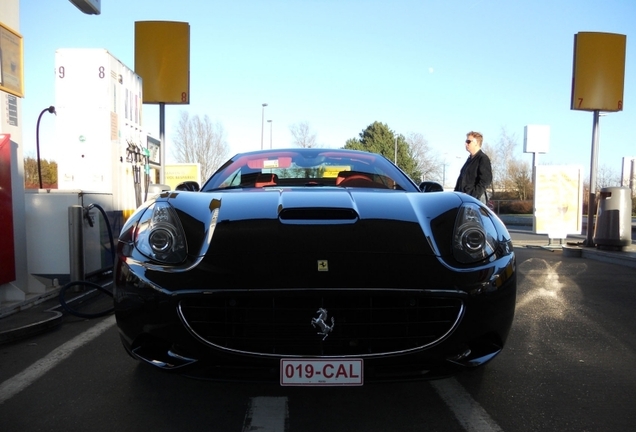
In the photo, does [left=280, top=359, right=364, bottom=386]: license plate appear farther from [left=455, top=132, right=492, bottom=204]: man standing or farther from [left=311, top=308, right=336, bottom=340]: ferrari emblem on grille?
[left=455, top=132, right=492, bottom=204]: man standing

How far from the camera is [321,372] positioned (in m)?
1.95

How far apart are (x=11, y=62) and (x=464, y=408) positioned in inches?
175

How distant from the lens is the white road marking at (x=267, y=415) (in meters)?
2.18

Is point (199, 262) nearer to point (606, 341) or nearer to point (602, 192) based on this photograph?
point (606, 341)

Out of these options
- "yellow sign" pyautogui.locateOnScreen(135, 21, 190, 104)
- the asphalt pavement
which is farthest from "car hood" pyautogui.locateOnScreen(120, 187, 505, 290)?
"yellow sign" pyautogui.locateOnScreen(135, 21, 190, 104)

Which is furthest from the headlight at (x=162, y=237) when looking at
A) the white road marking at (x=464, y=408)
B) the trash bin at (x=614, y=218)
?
the trash bin at (x=614, y=218)

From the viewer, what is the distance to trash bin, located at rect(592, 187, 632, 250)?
29.6ft

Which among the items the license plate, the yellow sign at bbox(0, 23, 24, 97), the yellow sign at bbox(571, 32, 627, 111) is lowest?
the license plate

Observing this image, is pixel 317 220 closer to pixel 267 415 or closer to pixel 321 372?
pixel 321 372

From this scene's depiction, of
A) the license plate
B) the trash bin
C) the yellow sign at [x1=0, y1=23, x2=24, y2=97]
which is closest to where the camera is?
the license plate

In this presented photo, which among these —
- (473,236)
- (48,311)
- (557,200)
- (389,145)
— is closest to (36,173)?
(557,200)

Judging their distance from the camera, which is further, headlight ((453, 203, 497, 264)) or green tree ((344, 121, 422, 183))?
green tree ((344, 121, 422, 183))

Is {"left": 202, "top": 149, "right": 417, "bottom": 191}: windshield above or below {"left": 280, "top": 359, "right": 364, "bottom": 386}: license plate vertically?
above

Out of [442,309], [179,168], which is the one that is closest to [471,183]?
[442,309]
